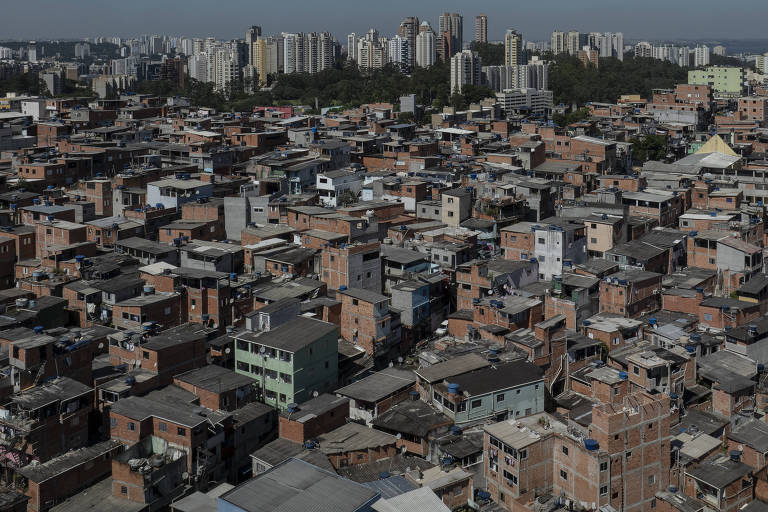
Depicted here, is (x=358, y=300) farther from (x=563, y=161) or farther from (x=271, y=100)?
(x=271, y=100)

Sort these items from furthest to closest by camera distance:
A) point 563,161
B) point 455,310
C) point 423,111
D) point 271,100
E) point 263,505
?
point 271,100 < point 423,111 < point 563,161 < point 455,310 < point 263,505

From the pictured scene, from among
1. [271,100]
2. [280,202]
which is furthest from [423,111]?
[280,202]

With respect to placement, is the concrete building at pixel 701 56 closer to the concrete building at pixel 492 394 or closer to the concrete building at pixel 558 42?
the concrete building at pixel 558 42

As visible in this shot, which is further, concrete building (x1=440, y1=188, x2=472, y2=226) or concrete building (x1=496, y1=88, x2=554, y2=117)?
concrete building (x1=496, y1=88, x2=554, y2=117)

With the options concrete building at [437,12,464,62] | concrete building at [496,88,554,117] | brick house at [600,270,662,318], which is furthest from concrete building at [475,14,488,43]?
brick house at [600,270,662,318]

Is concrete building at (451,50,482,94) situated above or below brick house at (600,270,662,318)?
above

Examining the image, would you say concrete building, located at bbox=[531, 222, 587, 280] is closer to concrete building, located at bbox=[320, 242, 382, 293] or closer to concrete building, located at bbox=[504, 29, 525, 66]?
concrete building, located at bbox=[320, 242, 382, 293]

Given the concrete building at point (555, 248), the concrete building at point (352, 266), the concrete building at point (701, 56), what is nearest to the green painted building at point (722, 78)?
the concrete building at point (701, 56)
